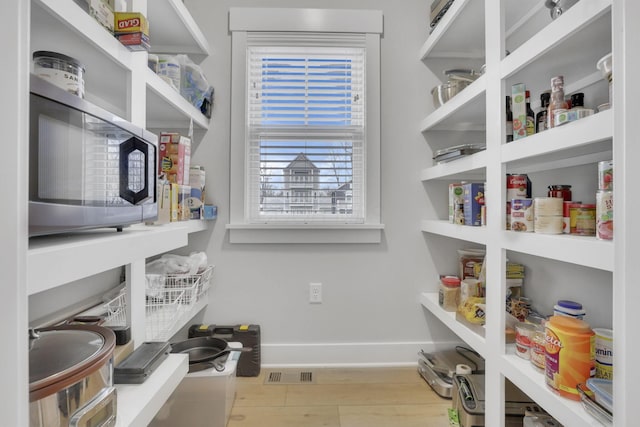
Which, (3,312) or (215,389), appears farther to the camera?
(215,389)

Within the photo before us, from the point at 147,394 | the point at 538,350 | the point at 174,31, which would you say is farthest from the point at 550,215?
the point at 174,31

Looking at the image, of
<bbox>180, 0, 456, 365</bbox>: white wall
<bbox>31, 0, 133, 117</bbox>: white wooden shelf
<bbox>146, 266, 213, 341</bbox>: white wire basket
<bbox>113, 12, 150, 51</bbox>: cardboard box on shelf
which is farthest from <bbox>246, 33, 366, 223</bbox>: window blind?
<bbox>113, 12, 150, 51</bbox>: cardboard box on shelf

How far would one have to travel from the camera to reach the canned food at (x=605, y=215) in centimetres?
80

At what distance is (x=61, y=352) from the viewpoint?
2.19ft

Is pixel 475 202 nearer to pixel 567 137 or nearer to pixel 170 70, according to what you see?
pixel 567 137

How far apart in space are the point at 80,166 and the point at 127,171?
5.9 inches

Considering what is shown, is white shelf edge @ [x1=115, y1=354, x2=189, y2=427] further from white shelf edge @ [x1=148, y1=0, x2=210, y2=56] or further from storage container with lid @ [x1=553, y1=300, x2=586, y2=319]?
white shelf edge @ [x1=148, y1=0, x2=210, y2=56]

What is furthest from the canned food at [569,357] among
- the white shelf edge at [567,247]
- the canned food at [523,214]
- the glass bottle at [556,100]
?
the glass bottle at [556,100]

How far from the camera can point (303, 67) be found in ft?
6.36

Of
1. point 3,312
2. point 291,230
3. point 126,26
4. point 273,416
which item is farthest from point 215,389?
point 126,26

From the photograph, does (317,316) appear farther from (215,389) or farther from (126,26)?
(126,26)

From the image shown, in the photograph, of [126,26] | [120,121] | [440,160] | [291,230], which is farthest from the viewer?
[291,230]

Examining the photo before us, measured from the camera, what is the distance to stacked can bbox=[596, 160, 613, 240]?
797 millimetres

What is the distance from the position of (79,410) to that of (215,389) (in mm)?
754
